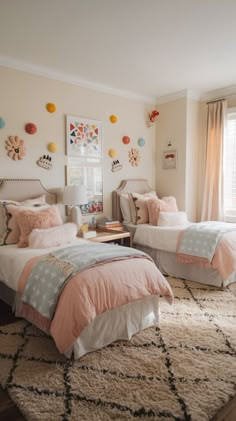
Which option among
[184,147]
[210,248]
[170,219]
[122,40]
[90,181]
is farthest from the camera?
[184,147]

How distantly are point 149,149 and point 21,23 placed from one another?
2.91 m

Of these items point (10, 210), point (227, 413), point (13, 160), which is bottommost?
point (227, 413)

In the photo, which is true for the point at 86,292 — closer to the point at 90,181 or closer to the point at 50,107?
the point at 90,181

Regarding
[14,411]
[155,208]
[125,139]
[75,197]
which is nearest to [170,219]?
[155,208]

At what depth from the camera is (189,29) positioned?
2.74 m

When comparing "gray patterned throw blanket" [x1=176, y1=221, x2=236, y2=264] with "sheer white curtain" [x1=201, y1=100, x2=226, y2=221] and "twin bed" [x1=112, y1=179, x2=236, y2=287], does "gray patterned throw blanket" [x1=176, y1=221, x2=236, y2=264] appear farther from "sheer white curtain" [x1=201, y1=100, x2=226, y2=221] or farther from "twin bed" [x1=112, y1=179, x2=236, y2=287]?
"sheer white curtain" [x1=201, y1=100, x2=226, y2=221]

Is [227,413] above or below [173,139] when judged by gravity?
below

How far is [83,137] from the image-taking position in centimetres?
411

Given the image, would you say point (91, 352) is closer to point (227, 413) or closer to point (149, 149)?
point (227, 413)

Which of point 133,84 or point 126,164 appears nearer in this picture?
point 133,84

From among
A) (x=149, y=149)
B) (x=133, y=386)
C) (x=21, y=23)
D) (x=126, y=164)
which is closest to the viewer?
(x=133, y=386)

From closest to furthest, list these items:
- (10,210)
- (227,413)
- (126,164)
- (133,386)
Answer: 1. (227,413)
2. (133,386)
3. (10,210)
4. (126,164)

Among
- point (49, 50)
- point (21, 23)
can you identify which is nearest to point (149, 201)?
point (49, 50)

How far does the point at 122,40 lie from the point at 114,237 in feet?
7.23
